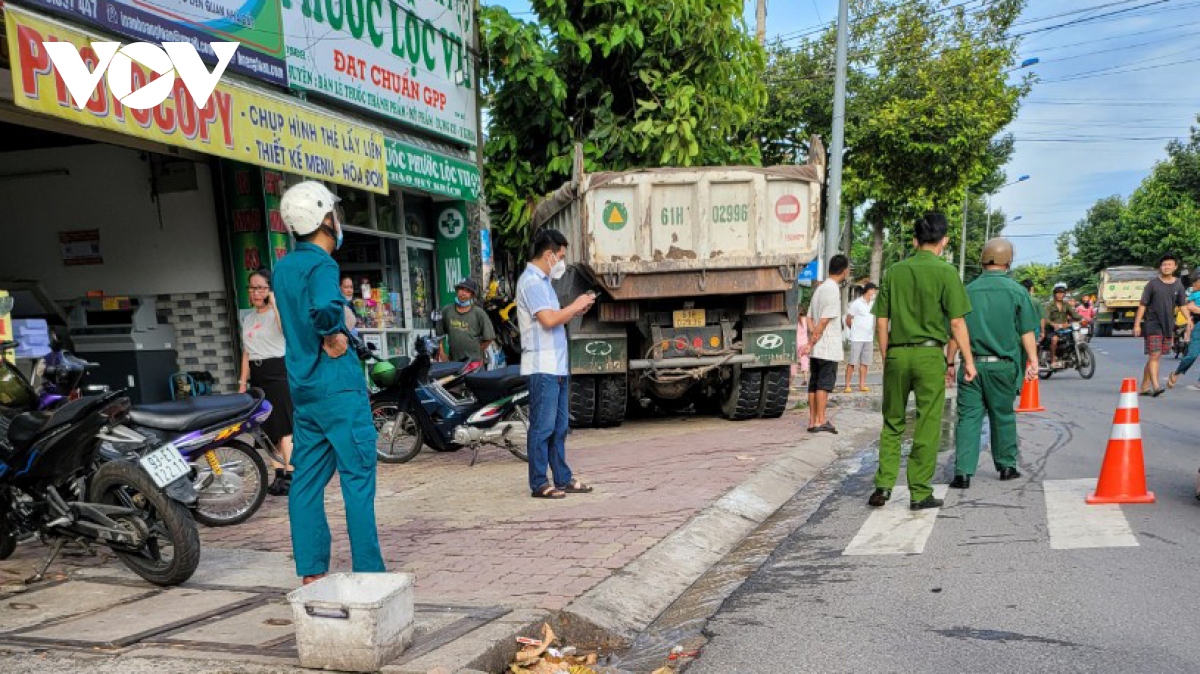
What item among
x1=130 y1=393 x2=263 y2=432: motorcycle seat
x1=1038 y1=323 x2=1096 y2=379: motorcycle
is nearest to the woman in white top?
x1=130 y1=393 x2=263 y2=432: motorcycle seat

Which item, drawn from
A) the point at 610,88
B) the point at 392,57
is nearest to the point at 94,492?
the point at 392,57

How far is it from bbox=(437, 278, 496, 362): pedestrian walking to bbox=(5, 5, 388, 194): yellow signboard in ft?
4.93

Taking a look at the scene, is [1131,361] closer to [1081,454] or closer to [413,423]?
[1081,454]

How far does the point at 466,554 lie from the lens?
4816 millimetres

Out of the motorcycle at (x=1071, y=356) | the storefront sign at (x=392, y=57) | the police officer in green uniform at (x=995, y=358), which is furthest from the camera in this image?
the motorcycle at (x=1071, y=356)

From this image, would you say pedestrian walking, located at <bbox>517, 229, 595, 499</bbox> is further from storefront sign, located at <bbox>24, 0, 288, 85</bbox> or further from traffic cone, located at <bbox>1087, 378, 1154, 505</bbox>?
storefront sign, located at <bbox>24, 0, 288, 85</bbox>

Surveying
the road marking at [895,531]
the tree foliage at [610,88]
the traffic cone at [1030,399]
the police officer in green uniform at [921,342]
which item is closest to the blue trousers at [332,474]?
the road marking at [895,531]

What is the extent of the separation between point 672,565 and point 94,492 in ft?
9.95

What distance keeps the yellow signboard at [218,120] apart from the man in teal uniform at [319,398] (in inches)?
109

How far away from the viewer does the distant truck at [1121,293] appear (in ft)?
107

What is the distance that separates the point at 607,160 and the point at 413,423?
6594 millimetres

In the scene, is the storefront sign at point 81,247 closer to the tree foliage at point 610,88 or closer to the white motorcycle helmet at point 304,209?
the tree foliage at point 610,88

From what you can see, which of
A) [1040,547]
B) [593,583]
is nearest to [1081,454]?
[1040,547]

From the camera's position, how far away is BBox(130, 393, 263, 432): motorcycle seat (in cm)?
509
